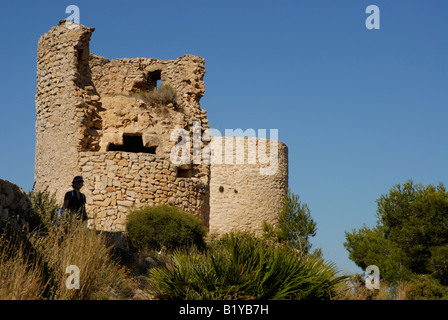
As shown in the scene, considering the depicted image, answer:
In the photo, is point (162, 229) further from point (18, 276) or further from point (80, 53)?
point (18, 276)

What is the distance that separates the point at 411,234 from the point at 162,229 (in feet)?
28.0

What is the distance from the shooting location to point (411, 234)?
54.7 feet

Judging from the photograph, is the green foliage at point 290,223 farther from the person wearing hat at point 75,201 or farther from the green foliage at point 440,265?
the person wearing hat at point 75,201

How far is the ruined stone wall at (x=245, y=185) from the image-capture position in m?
30.3

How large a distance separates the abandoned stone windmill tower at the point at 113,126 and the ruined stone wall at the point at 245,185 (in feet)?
45.3

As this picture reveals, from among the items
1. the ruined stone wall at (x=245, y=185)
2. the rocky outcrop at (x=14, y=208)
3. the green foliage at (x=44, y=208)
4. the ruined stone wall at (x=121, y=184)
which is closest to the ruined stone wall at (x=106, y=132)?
the ruined stone wall at (x=121, y=184)

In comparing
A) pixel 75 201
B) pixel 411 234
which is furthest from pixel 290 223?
pixel 75 201

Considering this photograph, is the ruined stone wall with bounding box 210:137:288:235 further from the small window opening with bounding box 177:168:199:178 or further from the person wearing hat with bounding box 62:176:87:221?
the person wearing hat with bounding box 62:176:87:221

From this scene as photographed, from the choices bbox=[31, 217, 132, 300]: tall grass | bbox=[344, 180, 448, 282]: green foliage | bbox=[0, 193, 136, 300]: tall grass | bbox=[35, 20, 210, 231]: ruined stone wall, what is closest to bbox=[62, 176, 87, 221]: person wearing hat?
bbox=[0, 193, 136, 300]: tall grass

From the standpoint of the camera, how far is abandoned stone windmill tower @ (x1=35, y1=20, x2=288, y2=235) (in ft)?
45.2

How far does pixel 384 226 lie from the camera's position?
19016 mm
